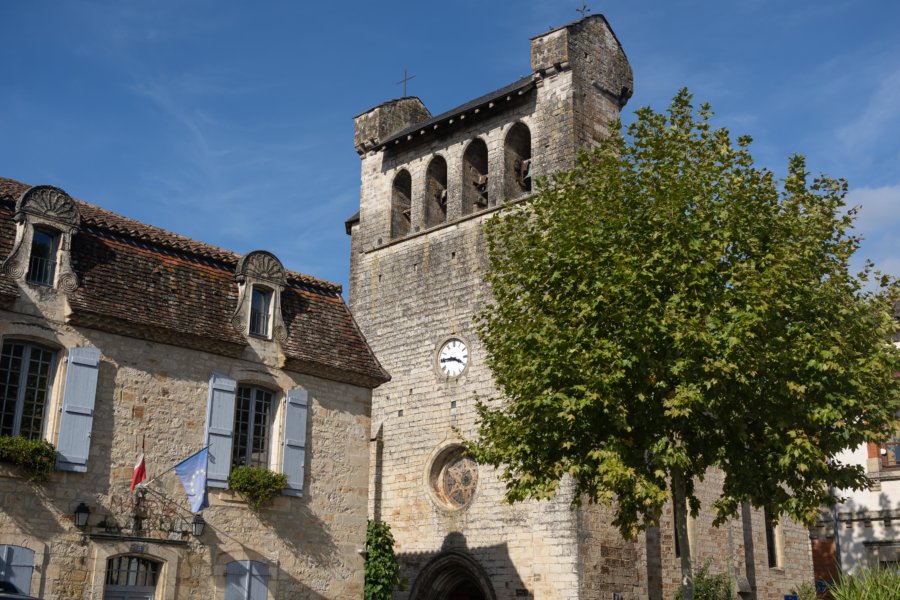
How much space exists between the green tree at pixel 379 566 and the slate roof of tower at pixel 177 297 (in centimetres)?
382

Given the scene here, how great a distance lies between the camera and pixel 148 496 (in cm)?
1401

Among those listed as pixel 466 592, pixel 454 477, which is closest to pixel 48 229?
pixel 454 477

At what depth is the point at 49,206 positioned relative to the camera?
549 inches

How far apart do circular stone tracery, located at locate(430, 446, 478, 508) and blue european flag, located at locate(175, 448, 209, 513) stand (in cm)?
956

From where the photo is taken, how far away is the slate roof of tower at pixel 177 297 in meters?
14.1

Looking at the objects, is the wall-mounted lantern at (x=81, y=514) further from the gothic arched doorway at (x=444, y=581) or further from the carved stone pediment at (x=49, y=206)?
the gothic arched doorway at (x=444, y=581)

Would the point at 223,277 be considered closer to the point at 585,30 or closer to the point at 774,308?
the point at 774,308

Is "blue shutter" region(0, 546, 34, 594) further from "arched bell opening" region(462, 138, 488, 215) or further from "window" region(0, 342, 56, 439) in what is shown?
"arched bell opening" region(462, 138, 488, 215)

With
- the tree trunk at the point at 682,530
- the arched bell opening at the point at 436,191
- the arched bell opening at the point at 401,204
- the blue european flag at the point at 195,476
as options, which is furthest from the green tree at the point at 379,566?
the arched bell opening at the point at 401,204

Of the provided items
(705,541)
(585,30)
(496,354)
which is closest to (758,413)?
(496,354)

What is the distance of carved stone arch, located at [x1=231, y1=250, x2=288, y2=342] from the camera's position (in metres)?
15.9

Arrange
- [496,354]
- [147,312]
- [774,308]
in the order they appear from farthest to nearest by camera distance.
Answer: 1. [496,354]
2. [147,312]
3. [774,308]

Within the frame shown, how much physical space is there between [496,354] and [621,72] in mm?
12380

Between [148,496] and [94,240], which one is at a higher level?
[94,240]
